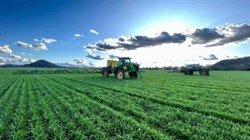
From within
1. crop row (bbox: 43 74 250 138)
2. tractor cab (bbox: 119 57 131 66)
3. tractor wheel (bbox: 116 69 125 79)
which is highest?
tractor cab (bbox: 119 57 131 66)

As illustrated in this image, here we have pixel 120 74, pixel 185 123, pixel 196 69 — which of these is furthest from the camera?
pixel 196 69

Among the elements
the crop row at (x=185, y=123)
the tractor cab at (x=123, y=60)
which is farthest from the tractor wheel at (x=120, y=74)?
the crop row at (x=185, y=123)

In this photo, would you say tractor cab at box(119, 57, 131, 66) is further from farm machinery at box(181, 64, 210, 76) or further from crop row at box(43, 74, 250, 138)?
farm machinery at box(181, 64, 210, 76)

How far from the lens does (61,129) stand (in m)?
5.20

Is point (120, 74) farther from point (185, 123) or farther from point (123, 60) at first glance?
point (185, 123)

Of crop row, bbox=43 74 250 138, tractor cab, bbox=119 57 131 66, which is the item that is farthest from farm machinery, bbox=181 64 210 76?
crop row, bbox=43 74 250 138

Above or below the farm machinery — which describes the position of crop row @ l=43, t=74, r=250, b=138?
below

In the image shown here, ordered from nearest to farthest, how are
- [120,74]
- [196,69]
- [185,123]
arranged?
[185,123] < [120,74] < [196,69]

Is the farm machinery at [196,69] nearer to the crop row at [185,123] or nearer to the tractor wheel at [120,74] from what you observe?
the tractor wheel at [120,74]

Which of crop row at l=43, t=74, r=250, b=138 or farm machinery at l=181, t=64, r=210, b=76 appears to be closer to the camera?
crop row at l=43, t=74, r=250, b=138

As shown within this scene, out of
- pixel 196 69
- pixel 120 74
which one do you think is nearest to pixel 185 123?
pixel 120 74

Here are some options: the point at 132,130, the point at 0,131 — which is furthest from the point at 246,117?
the point at 0,131

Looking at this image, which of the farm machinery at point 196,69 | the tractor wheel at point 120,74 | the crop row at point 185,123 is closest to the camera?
the crop row at point 185,123

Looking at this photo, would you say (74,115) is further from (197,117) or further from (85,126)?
(197,117)
